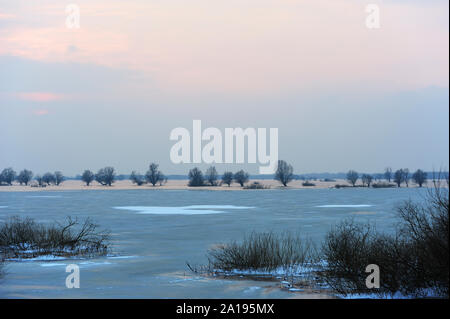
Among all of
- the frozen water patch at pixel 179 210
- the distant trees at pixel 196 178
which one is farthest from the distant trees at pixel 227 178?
the frozen water patch at pixel 179 210

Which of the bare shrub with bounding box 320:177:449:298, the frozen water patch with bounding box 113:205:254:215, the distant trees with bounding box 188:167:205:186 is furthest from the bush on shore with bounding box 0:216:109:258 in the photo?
the distant trees with bounding box 188:167:205:186

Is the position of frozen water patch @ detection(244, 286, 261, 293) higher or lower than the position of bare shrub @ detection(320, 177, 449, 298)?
lower

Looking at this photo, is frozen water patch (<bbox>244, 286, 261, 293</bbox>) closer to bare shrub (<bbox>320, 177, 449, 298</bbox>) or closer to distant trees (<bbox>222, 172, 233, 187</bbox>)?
bare shrub (<bbox>320, 177, 449, 298</bbox>)

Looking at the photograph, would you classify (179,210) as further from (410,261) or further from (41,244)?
(410,261)

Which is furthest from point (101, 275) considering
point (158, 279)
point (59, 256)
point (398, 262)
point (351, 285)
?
Result: point (398, 262)

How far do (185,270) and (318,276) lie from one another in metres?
4.09

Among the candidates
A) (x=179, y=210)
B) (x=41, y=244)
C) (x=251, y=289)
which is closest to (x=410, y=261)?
(x=251, y=289)

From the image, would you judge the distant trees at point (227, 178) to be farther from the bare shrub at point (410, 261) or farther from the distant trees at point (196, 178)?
the bare shrub at point (410, 261)

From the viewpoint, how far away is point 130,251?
2066cm
